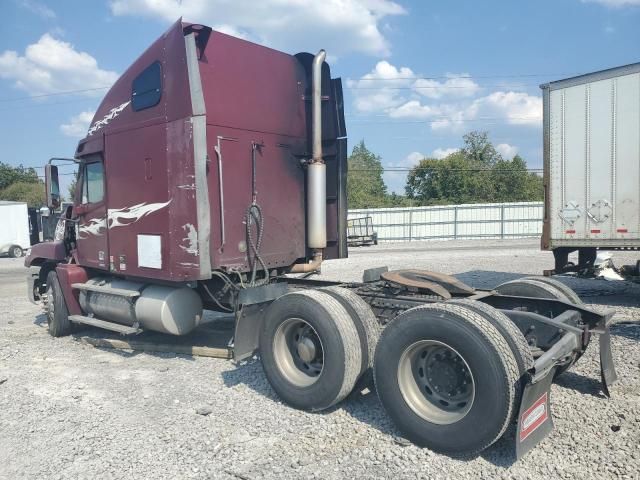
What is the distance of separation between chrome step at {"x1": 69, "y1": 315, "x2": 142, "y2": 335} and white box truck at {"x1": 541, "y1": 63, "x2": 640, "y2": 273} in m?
7.05

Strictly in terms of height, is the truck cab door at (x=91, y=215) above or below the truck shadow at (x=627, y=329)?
above

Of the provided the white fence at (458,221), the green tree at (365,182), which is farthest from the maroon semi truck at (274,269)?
the green tree at (365,182)

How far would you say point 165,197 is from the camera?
5848 millimetres

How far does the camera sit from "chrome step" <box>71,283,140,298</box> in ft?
21.3

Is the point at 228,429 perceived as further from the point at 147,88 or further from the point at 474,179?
the point at 474,179

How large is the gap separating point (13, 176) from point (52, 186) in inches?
→ 2575

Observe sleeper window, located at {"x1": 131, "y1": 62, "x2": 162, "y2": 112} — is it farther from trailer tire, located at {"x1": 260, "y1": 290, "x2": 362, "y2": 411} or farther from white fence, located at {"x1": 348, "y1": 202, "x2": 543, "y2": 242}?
white fence, located at {"x1": 348, "y1": 202, "x2": 543, "y2": 242}

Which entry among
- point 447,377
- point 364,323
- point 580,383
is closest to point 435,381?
point 447,377

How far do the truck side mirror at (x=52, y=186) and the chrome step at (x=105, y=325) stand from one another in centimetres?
188

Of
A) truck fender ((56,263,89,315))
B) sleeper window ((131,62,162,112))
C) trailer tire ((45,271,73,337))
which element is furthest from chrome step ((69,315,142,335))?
sleeper window ((131,62,162,112))

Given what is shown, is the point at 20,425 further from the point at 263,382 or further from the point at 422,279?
the point at 422,279

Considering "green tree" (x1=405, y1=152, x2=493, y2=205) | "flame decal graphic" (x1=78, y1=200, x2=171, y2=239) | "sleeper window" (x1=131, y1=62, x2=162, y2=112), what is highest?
"green tree" (x1=405, y1=152, x2=493, y2=205)

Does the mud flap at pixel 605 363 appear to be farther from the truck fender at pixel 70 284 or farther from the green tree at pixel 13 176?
the green tree at pixel 13 176

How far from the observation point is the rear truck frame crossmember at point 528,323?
137 inches
